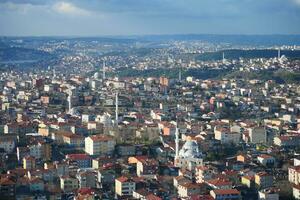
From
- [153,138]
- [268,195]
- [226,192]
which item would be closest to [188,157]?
[226,192]

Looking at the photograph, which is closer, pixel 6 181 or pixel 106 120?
pixel 6 181

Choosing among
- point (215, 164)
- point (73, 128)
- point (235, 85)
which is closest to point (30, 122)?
point (73, 128)

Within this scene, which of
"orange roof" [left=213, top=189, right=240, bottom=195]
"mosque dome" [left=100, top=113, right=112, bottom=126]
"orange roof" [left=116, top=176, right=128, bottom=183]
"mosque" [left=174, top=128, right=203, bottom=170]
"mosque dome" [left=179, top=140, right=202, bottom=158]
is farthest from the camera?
"mosque dome" [left=100, top=113, right=112, bottom=126]

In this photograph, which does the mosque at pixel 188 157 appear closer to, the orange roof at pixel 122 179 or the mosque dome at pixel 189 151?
the mosque dome at pixel 189 151

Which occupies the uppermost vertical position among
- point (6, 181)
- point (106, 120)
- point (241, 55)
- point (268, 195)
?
point (6, 181)

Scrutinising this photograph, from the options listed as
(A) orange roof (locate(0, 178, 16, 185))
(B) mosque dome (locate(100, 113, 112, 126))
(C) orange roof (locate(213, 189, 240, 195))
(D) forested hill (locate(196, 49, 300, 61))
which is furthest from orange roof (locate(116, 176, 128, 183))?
(D) forested hill (locate(196, 49, 300, 61))

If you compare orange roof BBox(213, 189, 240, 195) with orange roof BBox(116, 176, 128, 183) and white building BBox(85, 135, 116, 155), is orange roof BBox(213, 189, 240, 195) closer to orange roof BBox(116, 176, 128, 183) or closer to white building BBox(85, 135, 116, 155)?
orange roof BBox(116, 176, 128, 183)

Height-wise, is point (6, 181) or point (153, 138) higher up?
point (6, 181)

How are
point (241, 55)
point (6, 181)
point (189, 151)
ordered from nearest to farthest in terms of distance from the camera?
1. point (6, 181)
2. point (189, 151)
3. point (241, 55)

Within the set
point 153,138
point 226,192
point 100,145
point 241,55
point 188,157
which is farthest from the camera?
point 241,55

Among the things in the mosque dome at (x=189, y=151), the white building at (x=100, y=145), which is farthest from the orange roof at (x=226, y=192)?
the white building at (x=100, y=145)

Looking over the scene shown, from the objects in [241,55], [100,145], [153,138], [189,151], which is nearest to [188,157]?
[189,151]

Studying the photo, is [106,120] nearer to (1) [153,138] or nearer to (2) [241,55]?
(1) [153,138]
